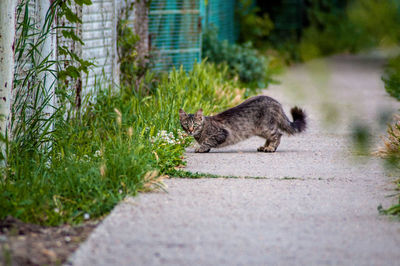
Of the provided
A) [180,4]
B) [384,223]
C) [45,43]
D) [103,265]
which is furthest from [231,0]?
[103,265]

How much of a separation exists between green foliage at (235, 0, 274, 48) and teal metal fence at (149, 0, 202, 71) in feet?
14.3

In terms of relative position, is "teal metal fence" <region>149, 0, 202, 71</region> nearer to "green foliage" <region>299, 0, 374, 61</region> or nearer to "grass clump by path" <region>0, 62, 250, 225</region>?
"grass clump by path" <region>0, 62, 250, 225</region>

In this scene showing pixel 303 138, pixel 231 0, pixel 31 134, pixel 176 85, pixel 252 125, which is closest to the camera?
pixel 31 134

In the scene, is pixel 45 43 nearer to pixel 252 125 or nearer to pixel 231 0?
pixel 252 125

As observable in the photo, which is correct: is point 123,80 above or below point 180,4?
below

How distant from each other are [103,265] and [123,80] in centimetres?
633

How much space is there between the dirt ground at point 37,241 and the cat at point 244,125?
2961 millimetres

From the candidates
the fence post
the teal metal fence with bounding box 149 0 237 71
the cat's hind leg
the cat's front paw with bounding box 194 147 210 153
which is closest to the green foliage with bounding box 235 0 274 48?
the teal metal fence with bounding box 149 0 237 71

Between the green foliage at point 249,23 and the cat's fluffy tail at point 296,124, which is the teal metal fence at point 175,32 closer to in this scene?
the cat's fluffy tail at point 296,124

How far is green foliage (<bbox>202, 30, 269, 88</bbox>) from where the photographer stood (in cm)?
1188

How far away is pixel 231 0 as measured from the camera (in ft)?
49.4

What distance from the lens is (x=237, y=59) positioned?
1205 cm

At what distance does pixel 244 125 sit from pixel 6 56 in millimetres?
3253

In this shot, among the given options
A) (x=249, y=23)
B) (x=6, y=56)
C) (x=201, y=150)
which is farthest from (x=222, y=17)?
(x=6, y=56)
